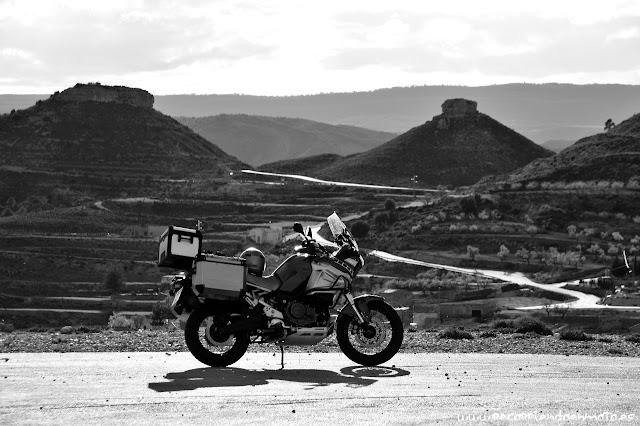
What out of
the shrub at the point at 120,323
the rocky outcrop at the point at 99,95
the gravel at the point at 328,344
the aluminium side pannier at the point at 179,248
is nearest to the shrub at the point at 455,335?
the gravel at the point at 328,344

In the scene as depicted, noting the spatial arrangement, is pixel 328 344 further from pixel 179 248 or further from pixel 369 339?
pixel 179 248

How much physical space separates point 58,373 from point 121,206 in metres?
110

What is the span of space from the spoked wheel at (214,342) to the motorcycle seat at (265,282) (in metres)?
0.59

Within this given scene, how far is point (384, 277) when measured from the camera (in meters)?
74.9

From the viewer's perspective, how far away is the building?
97875 millimetres

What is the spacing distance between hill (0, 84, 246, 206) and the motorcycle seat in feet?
397

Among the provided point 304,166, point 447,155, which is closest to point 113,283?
point 447,155

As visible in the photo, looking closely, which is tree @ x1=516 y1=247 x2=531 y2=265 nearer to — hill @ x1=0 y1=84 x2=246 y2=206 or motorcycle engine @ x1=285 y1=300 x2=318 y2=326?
hill @ x1=0 y1=84 x2=246 y2=206

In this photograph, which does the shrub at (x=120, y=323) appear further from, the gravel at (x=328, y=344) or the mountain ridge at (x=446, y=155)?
the mountain ridge at (x=446, y=155)

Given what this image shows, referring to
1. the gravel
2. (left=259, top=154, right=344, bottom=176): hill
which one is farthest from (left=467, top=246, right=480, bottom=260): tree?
(left=259, top=154, right=344, bottom=176): hill

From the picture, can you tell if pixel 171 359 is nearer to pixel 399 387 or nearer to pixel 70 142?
pixel 399 387

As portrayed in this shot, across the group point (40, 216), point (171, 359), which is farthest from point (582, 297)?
point (40, 216)

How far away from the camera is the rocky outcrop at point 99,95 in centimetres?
17662

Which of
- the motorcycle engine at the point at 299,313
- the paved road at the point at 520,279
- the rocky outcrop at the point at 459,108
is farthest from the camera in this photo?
the rocky outcrop at the point at 459,108
